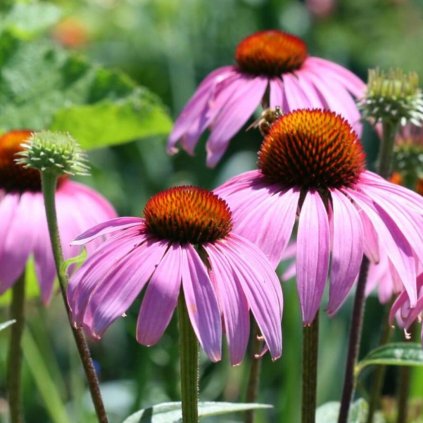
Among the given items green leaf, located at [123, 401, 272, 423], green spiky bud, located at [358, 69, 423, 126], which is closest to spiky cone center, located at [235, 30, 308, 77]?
green spiky bud, located at [358, 69, 423, 126]

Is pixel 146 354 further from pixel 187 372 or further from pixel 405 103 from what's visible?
pixel 187 372

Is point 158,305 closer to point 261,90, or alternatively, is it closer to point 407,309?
point 407,309

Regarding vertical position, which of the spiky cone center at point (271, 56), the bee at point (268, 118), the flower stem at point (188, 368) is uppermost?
the spiky cone center at point (271, 56)

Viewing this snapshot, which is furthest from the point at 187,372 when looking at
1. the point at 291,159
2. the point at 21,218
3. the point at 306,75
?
the point at 306,75

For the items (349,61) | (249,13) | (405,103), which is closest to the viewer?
(405,103)

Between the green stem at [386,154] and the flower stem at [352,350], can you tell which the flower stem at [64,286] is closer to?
the flower stem at [352,350]

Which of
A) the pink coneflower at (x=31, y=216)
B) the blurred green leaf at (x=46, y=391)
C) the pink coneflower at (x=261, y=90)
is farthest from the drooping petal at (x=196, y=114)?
the blurred green leaf at (x=46, y=391)
